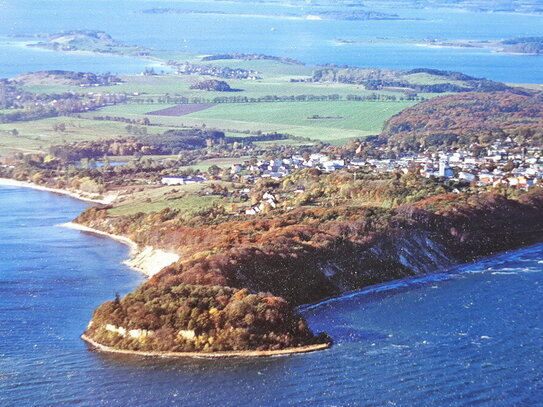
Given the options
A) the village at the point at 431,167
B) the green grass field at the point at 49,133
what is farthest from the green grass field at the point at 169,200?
the green grass field at the point at 49,133

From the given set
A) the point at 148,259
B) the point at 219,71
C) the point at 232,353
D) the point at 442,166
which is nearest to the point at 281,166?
the point at 442,166

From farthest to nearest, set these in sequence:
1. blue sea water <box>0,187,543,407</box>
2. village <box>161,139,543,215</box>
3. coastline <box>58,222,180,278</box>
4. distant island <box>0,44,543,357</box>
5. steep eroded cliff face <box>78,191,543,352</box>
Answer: village <box>161,139,543,215</box> < coastline <box>58,222,180,278</box> < distant island <box>0,44,543,357</box> < steep eroded cliff face <box>78,191,543,352</box> < blue sea water <box>0,187,543,407</box>

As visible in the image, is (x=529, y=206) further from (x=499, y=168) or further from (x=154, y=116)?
(x=154, y=116)

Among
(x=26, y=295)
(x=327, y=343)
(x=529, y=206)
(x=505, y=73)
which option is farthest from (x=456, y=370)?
(x=505, y=73)

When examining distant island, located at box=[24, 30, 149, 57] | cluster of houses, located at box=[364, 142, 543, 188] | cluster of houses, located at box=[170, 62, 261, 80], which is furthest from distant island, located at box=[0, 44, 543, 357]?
distant island, located at box=[24, 30, 149, 57]

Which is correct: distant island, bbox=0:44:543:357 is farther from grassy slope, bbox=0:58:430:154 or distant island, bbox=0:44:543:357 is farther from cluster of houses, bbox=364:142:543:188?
grassy slope, bbox=0:58:430:154

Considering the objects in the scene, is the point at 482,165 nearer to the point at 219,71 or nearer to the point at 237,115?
the point at 237,115

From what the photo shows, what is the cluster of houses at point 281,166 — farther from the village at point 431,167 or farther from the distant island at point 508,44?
the distant island at point 508,44

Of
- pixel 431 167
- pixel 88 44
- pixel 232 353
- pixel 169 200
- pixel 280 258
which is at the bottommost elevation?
pixel 232 353
